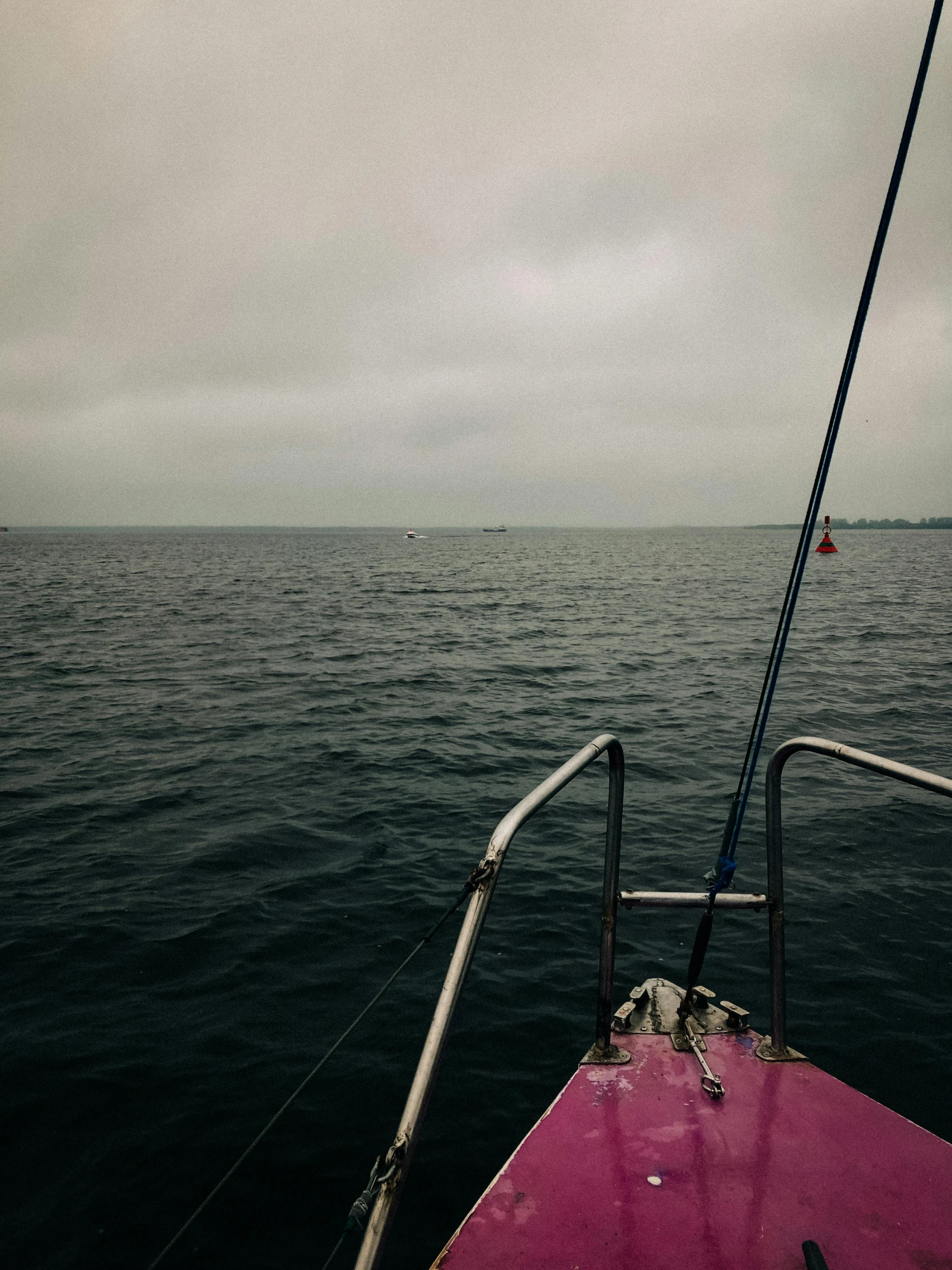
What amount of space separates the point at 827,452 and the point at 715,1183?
2.86 meters

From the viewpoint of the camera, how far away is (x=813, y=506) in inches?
124

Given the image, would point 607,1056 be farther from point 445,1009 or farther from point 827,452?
point 827,452

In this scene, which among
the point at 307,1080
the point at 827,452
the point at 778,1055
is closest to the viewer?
the point at 307,1080

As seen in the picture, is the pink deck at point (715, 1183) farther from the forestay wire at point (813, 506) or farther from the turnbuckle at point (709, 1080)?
the forestay wire at point (813, 506)

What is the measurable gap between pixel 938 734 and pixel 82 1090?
13.6 metres

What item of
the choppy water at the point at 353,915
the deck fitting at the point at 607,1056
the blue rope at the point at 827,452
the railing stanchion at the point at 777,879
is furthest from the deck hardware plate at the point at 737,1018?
the choppy water at the point at 353,915

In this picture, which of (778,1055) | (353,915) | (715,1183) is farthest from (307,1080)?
(353,915)

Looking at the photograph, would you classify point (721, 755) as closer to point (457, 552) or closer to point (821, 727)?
point (821, 727)

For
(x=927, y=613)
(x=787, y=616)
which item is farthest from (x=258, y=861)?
(x=927, y=613)

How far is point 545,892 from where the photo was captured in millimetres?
7562

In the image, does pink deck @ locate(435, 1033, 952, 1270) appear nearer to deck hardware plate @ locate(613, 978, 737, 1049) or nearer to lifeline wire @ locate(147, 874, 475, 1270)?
deck hardware plate @ locate(613, 978, 737, 1049)

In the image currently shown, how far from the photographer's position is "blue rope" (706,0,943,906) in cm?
254

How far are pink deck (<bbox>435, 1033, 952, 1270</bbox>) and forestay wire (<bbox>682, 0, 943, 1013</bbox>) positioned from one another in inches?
23.1

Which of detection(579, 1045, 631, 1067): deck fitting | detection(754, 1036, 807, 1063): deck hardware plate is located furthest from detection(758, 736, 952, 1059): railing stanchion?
detection(579, 1045, 631, 1067): deck fitting
